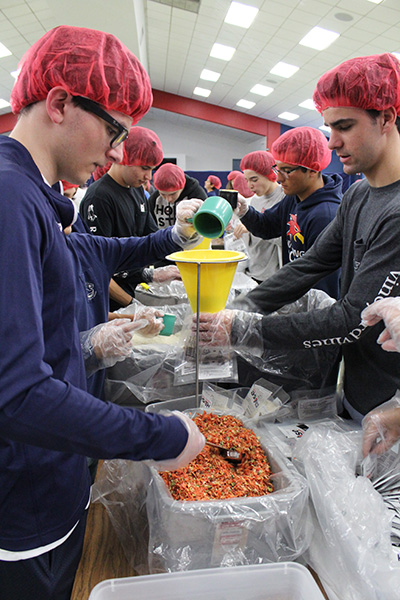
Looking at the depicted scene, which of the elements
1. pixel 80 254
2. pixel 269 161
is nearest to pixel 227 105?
pixel 269 161

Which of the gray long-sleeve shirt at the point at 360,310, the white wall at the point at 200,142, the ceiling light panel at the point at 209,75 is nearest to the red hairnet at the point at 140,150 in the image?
the gray long-sleeve shirt at the point at 360,310

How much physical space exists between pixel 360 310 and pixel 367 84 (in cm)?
61

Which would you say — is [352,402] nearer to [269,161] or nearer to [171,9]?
[269,161]

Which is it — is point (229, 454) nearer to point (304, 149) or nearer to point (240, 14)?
point (304, 149)

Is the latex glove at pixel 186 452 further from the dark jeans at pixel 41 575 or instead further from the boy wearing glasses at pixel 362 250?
the boy wearing glasses at pixel 362 250

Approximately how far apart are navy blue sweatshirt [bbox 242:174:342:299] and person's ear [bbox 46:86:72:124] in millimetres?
1402

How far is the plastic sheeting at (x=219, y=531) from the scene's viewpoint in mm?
742

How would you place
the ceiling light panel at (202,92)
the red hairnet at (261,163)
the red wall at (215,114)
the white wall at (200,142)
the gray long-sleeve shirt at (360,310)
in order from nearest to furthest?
the gray long-sleeve shirt at (360,310), the red hairnet at (261,163), the ceiling light panel at (202,92), the red wall at (215,114), the white wall at (200,142)

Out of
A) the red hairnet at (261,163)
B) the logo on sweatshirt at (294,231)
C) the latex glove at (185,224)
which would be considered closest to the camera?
the latex glove at (185,224)

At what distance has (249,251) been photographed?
328 centimetres

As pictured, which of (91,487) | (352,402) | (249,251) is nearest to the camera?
(91,487)

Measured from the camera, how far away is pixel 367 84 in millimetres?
1076

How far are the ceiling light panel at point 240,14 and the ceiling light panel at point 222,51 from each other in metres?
1.12

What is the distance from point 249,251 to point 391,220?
224cm
